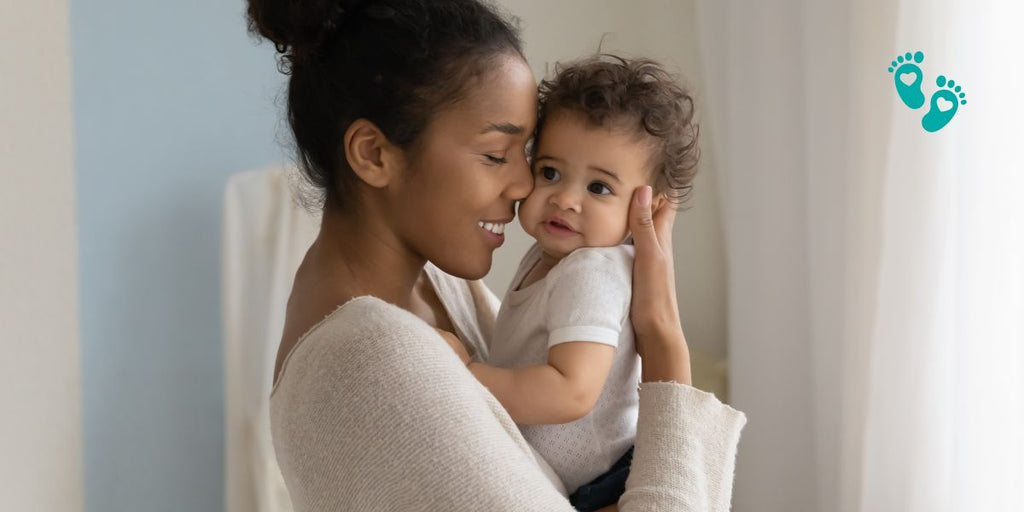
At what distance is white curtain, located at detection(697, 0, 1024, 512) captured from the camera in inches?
83.8

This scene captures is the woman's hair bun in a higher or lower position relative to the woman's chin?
higher

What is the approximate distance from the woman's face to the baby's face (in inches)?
2.7

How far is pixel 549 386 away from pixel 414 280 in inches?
9.3

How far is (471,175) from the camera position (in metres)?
1.26

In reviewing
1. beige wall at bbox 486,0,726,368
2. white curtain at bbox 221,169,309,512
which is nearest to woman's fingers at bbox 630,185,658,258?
white curtain at bbox 221,169,309,512

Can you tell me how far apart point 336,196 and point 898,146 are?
136 centimetres

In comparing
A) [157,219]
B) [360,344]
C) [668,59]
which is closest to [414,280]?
[360,344]

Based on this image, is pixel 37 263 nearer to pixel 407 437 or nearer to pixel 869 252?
pixel 407 437

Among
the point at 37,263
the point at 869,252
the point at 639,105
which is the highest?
the point at 639,105

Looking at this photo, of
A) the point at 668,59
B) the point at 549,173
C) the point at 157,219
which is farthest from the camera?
the point at 668,59

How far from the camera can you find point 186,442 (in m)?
2.67

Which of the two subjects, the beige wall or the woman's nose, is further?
the beige wall

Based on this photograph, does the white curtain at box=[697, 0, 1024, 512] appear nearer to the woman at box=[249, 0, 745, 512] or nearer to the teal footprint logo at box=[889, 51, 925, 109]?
the teal footprint logo at box=[889, 51, 925, 109]

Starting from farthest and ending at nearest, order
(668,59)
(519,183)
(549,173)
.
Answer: (668,59)
(549,173)
(519,183)
